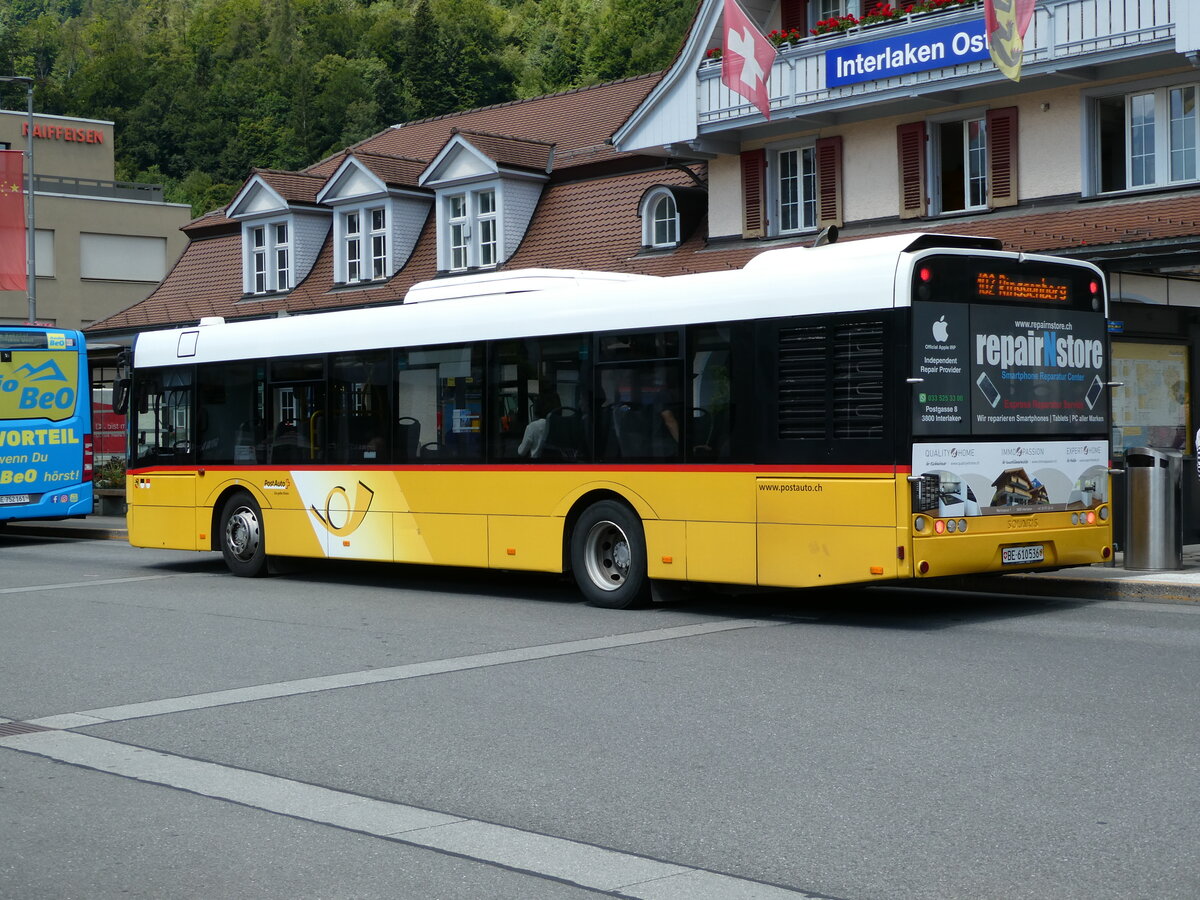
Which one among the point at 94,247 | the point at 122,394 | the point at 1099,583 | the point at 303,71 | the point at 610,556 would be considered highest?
the point at 303,71

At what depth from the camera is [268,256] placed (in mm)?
35406

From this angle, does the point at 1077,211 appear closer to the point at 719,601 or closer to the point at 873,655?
the point at 719,601

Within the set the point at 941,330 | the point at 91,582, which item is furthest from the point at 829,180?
the point at 941,330

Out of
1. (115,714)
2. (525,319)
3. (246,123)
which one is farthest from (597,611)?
(246,123)

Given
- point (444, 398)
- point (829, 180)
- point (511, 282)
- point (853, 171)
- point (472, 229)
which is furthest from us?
point (472, 229)

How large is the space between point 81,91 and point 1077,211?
97.6 m

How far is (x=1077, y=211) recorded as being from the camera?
835 inches

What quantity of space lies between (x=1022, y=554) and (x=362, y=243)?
2368 centimetres

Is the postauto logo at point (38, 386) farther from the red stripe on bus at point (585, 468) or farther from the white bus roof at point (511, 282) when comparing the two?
the white bus roof at point (511, 282)

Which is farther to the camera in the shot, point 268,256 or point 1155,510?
point 268,256

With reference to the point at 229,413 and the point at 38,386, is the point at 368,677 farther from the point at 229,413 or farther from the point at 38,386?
the point at 38,386

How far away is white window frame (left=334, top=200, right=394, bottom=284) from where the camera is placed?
1293 inches

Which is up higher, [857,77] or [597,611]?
[857,77]

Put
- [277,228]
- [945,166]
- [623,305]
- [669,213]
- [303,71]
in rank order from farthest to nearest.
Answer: [303,71]
[277,228]
[669,213]
[945,166]
[623,305]
